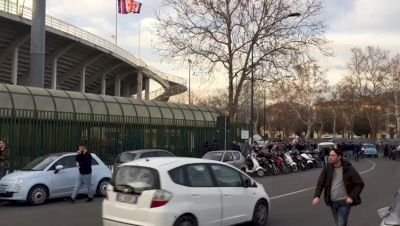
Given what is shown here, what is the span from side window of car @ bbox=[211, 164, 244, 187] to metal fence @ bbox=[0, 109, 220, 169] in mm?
14190

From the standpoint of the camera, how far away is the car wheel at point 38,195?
15.2 meters

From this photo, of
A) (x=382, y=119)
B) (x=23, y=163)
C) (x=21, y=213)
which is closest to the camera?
(x=21, y=213)

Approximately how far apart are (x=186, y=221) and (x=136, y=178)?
106 cm

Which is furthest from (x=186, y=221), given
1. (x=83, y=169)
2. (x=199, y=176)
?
(x=83, y=169)

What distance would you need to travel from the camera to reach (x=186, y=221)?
8.70m

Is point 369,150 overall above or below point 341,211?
below

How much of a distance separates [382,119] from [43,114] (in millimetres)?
84989

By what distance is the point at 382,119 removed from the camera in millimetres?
99438

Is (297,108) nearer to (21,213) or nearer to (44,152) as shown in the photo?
(44,152)

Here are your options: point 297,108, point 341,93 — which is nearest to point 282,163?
point 297,108

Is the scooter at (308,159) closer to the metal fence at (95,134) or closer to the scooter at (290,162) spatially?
the scooter at (290,162)

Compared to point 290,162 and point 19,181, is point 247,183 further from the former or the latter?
point 290,162

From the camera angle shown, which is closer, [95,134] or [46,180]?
[46,180]

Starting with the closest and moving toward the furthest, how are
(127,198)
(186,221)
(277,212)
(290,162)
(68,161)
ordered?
(186,221)
(127,198)
(277,212)
(68,161)
(290,162)
